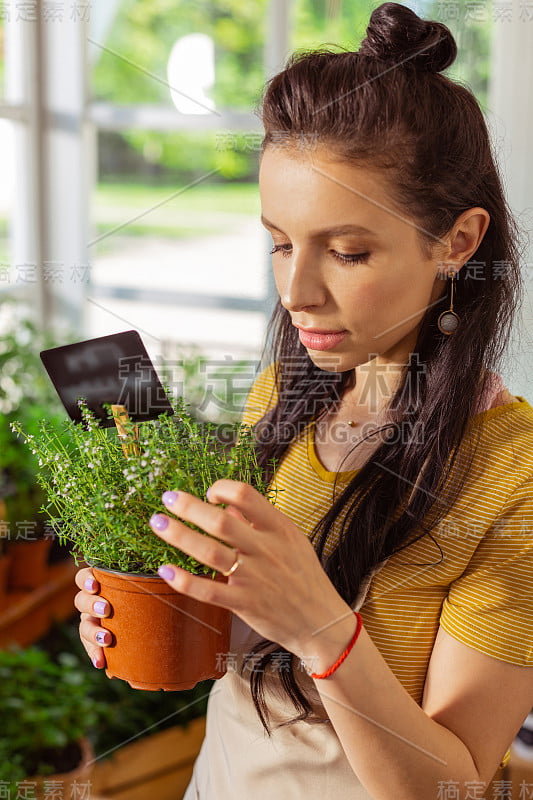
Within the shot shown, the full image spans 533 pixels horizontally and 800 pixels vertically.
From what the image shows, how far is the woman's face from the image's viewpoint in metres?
0.79

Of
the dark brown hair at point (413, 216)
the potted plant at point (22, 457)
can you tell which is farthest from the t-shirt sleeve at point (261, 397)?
the potted plant at point (22, 457)

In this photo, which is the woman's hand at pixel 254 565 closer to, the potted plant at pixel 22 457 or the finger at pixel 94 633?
the finger at pixel 94 633

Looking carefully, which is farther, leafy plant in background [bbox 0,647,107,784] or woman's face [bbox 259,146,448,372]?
leafy plant in background [bbox 0,647,107,784]

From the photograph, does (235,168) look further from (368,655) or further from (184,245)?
(368,655)

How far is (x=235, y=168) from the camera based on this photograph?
9.33ft

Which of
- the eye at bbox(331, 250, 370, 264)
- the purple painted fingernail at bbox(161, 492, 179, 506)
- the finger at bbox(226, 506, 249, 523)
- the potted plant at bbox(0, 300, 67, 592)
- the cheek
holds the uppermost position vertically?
the eye at bbox(331, 250, 370, 264)

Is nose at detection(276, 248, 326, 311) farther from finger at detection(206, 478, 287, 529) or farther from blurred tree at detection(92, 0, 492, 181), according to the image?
blurred tree at detection(92, 0, 492, 181)

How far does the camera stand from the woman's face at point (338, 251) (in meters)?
0.79

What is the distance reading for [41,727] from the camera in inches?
71.1

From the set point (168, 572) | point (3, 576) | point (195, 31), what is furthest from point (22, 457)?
point (195, 31)

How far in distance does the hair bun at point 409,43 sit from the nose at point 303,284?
0.24 meters

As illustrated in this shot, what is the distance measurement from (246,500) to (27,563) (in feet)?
5.79

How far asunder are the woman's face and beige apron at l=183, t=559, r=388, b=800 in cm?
27

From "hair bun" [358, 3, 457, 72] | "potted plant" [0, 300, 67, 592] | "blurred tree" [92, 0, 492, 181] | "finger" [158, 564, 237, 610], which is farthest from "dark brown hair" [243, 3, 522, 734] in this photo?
"blurred tree" [92, 0, 492, 181]
